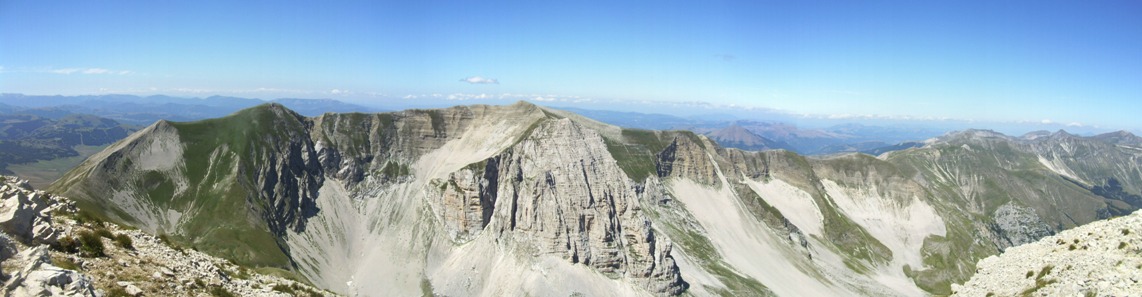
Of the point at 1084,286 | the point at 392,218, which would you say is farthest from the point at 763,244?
the point at 1084,286

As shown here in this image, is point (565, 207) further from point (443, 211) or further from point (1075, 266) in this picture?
point (1075, 266)

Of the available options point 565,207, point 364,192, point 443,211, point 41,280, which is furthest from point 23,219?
point 364,192

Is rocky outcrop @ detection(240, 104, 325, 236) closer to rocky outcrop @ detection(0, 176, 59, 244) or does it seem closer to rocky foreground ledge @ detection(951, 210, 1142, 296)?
rocky outcrop @ detection(0, 176, 59, 244)

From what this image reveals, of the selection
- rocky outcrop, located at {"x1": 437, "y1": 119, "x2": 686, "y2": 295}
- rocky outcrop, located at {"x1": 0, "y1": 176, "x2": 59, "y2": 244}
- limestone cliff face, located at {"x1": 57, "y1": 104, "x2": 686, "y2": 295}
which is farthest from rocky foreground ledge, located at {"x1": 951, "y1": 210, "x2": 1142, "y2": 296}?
rocky outcrop, located at {"x1": 437, "y1": 119, "x2": 686, "y2": 295}

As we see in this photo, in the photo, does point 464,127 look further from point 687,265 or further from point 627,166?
point 687,265

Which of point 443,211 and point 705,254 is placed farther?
point 705,254

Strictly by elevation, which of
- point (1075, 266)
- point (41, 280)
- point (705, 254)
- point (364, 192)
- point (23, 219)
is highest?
point (23, 219)
